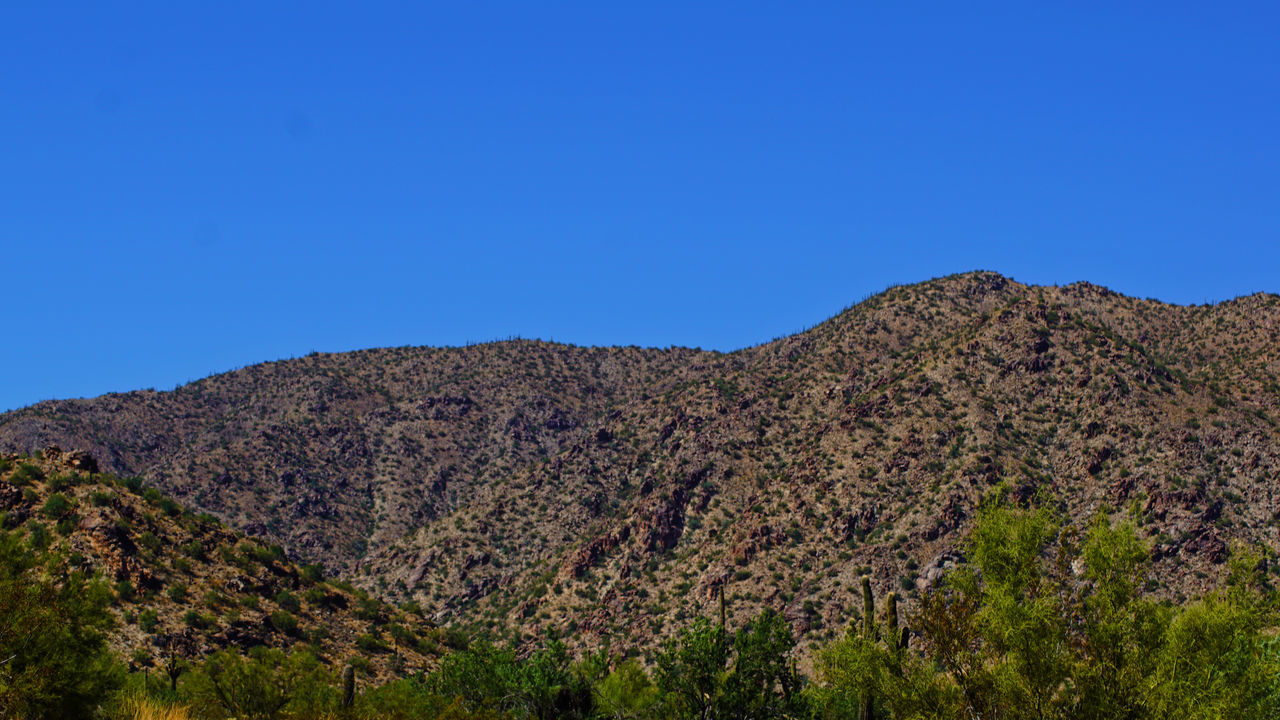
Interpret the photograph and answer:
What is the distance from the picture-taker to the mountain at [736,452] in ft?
230

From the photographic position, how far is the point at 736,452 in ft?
293

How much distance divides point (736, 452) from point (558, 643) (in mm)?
43479

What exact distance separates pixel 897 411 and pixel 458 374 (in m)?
60.1

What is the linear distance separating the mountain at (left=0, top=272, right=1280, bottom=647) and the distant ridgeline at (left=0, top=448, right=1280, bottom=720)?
5760 millimetres

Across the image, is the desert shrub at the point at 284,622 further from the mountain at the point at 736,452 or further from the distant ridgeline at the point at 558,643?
the mountain at the point at 736,452

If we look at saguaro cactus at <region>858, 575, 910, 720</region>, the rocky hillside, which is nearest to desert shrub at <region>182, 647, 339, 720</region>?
the rocky hillside

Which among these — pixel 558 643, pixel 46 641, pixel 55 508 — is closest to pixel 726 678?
pixel 558 643

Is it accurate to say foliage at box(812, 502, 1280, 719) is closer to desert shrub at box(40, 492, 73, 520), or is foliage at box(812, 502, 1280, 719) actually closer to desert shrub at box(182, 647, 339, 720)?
desert shrub at box(182, 647, 339, 720)

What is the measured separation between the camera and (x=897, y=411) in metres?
81.6

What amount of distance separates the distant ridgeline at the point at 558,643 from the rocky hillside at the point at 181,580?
13 cm

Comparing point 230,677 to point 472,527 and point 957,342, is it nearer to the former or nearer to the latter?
point 472,527

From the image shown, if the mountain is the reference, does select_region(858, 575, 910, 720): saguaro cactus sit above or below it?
below

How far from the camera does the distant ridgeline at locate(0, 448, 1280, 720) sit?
870 inches

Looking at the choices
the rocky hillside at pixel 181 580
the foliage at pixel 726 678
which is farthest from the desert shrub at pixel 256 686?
the foliage at pixel 726 678
